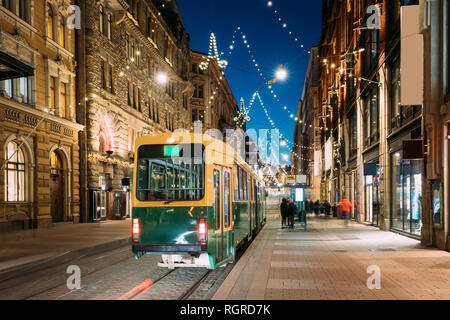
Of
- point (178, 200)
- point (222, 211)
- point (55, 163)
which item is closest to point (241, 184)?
point (222, 211)

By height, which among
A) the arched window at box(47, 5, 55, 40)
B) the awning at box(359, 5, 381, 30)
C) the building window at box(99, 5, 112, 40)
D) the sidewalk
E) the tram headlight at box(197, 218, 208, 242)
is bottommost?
the sidewalk

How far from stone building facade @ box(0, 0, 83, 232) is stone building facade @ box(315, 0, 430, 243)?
49.7 ft

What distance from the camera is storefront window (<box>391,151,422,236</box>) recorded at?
17406 mm

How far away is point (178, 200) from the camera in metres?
9.93

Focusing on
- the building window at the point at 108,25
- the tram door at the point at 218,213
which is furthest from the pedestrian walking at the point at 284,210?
the building window at the point at 108,25

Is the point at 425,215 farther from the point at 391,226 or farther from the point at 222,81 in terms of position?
the point at 222,81

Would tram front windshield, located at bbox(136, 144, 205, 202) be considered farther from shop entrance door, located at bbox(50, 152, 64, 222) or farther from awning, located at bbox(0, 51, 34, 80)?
shop entrance door, located at bbox(50, 152, 64, 222)

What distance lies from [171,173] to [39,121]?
16.1 metres

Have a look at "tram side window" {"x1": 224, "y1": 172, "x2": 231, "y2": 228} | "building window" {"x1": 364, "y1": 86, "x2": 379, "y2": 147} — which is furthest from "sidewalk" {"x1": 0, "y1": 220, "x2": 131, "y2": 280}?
"building window" {"x1": 364, "y1": 86, "x2": 379, "y2": 147}

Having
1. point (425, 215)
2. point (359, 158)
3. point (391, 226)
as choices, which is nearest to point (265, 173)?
point (359, 158)

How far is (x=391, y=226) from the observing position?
21.9 metres

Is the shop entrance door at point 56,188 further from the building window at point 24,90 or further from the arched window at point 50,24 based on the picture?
the arched window at point 50,24

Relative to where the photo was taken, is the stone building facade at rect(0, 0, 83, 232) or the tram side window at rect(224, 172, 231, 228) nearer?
the tram side window at rect(224, 172, 231, 228)
